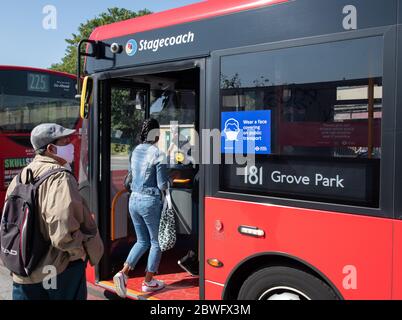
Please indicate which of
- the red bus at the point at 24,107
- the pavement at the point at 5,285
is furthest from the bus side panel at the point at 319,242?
the red bus at the point at 24,107

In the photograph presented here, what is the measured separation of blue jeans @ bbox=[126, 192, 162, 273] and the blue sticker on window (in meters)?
1.30

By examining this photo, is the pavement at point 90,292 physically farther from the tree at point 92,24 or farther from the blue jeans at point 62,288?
the tree at point 92,24

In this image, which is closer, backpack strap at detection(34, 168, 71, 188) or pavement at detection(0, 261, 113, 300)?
backpack strap at detection(34, 168, 71, 188)

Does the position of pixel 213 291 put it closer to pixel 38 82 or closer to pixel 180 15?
pixel 180 15

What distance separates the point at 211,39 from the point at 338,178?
1437 mm

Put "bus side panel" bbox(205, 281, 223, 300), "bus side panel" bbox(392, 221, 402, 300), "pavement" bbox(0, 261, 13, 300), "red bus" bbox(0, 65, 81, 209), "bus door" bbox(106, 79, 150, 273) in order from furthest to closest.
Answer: "red bus" bbox(0, 65, 81, 209), "pavement" bbox(0, 261, 13, 300), "bus door" bbox(106, 79, 150, 273), "bus side panel" bbox(205, 281, 223, 300), "bus side panel" bbox(392, 221, 402, 300)

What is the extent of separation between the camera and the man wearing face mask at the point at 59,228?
2.52 meters

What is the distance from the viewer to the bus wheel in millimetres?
2791

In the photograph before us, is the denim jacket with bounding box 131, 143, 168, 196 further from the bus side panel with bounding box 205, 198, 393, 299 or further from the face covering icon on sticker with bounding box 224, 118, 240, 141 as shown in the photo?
the face covering icon on sticker with bounding box 224, 118, 240, 141

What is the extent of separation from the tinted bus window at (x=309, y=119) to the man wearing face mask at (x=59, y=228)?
3.59ft

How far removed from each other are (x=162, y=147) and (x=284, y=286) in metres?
3.00

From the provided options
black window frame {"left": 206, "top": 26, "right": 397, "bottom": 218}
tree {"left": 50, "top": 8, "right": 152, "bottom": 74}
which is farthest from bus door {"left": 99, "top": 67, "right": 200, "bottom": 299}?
tree {"left": 50, "top": 8, "right": 152, "bottom": 74}

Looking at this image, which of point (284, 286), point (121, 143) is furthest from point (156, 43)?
point (284, 286)
